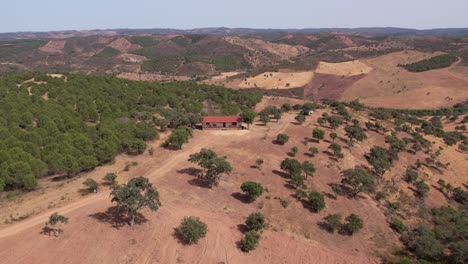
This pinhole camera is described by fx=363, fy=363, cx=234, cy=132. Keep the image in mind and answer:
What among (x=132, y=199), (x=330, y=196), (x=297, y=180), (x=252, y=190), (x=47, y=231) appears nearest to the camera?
(x=47, y=231)

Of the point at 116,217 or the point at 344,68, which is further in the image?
the point at 344,68

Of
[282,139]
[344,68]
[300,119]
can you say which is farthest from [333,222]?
[344,68]

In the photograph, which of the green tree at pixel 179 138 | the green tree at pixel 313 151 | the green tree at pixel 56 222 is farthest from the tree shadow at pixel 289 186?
the green tree at pixel 56 222

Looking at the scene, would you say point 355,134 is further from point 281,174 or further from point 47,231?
point 47,231

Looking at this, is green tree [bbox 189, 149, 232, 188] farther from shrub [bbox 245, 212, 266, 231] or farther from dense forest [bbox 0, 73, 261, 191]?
dense forest [bbox 0, 73, 261, 191]

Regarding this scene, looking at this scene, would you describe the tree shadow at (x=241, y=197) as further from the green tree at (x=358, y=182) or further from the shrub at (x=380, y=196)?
the shrub at (x=380, y=196)

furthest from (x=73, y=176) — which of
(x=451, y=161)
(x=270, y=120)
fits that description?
(x=451, y=161)

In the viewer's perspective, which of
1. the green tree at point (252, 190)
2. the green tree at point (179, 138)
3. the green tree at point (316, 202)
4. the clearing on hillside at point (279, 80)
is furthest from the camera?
the clearing on hillside at point (279, 80)
